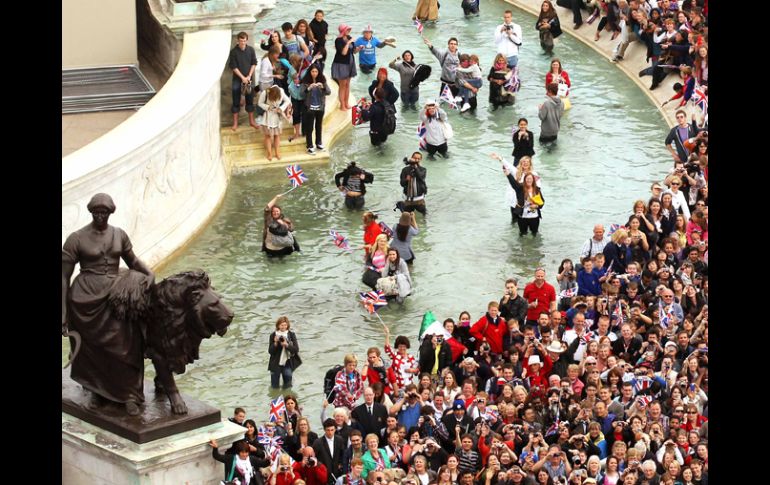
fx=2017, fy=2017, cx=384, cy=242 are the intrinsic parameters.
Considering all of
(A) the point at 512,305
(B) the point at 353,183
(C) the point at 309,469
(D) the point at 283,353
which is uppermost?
(A) the point at 512,305

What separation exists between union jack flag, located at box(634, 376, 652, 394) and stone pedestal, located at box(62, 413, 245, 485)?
520 cm

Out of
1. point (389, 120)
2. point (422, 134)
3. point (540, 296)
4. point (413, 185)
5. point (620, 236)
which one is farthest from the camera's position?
point (389, 120)

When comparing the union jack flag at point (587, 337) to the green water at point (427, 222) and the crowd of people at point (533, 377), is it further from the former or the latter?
the green water at point (427, 222)

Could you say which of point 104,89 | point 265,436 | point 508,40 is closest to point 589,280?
point 265,436

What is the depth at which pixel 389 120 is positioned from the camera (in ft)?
111

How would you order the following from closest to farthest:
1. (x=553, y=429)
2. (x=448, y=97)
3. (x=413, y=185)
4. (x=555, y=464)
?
1. (x=555, y=464)
2. (x=553, y=429)
3. (x=413, y=185)
4. (x=448, y=97)

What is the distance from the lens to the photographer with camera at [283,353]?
80.3 feet

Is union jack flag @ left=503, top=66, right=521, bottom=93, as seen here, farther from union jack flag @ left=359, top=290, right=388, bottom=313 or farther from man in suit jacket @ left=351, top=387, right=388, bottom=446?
man in suit jacket @ left=351, top=387, right=388, bottom=446

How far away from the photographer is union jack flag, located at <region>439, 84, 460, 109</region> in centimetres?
3531

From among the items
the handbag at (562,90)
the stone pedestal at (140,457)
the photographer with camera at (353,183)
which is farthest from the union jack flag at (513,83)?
the stone pedestal at (140,457)

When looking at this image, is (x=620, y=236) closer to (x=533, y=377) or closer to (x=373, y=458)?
(x=533, y=377)

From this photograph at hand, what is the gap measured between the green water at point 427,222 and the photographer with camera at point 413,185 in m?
0.38

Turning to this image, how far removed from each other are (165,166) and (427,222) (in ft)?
14.9

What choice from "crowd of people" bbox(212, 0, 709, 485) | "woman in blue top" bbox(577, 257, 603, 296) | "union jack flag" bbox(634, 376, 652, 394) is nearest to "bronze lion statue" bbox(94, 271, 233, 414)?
"crowd of people" bbox(212, 0, 709, 485)
